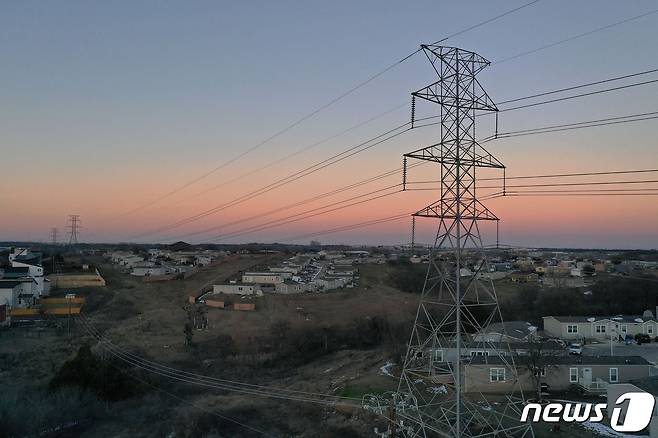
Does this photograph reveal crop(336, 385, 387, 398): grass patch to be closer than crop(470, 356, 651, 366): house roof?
Yes

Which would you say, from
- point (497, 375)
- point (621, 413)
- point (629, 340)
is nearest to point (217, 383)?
point (497, 375)

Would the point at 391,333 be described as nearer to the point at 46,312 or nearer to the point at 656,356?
the point at 656,356

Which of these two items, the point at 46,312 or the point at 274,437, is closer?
the point at 274,437

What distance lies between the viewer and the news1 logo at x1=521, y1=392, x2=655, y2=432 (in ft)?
43.0

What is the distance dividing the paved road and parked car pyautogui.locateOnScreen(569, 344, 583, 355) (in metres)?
0.24

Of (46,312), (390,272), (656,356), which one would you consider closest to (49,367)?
(46,312)

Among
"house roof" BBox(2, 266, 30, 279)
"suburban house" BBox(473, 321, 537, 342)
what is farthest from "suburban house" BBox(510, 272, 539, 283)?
"house roof" BBox(2, 266, 30, 279)

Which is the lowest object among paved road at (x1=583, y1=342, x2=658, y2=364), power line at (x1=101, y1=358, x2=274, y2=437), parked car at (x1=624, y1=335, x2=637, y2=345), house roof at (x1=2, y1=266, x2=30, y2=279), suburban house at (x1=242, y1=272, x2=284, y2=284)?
power line at (x1=101, y1=358, x2=274, y2=437)

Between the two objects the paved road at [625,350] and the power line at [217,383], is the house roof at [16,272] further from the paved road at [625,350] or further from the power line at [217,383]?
the paved road at [625,350]

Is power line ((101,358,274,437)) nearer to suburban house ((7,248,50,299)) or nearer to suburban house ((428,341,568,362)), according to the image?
suburban house ((428,341,568,362))

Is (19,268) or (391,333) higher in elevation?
(19,268)

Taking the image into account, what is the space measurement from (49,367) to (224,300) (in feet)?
54.2

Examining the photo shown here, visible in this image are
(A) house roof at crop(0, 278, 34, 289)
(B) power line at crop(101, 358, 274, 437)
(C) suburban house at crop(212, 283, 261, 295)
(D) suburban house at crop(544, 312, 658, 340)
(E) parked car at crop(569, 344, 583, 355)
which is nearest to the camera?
(B) power line at crop(101, 358, 274, 437)

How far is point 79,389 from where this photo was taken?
1877 centimetres
